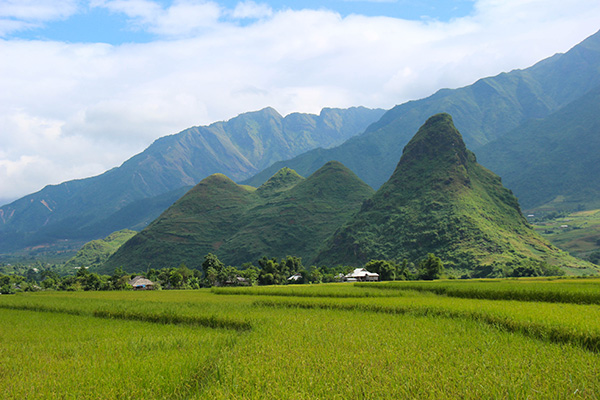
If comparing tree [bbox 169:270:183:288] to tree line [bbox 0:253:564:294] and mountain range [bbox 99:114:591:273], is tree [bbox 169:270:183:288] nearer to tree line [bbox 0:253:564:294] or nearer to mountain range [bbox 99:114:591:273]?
tree line [bbox 0:253:564:294]

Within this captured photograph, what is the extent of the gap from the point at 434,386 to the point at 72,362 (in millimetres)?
13943

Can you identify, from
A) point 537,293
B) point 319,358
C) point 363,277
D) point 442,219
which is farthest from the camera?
point 442,219

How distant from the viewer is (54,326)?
84.4 feet

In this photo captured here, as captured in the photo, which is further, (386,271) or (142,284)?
(142,284)

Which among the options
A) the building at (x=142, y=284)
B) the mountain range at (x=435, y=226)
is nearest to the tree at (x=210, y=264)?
the building at (x=142, y=284)

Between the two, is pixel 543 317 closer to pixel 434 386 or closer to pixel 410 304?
pixel 410 304

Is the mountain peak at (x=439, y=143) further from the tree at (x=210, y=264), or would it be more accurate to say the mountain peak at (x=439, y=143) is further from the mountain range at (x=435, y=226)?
the tree at (x=210, y=264)

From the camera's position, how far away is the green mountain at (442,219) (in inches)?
4966

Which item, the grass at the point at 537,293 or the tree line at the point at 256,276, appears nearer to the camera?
the grass at the point at 537,293

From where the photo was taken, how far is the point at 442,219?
144 metres

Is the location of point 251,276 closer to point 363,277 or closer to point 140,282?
point 363,277

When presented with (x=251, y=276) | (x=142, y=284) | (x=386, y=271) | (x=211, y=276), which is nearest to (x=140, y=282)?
(x=142, y=284)

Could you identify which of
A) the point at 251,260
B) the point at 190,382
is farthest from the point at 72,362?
the point at 251,260

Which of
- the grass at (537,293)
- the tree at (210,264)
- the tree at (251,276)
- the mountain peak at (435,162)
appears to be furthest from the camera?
the mountain peak at (435,162)
